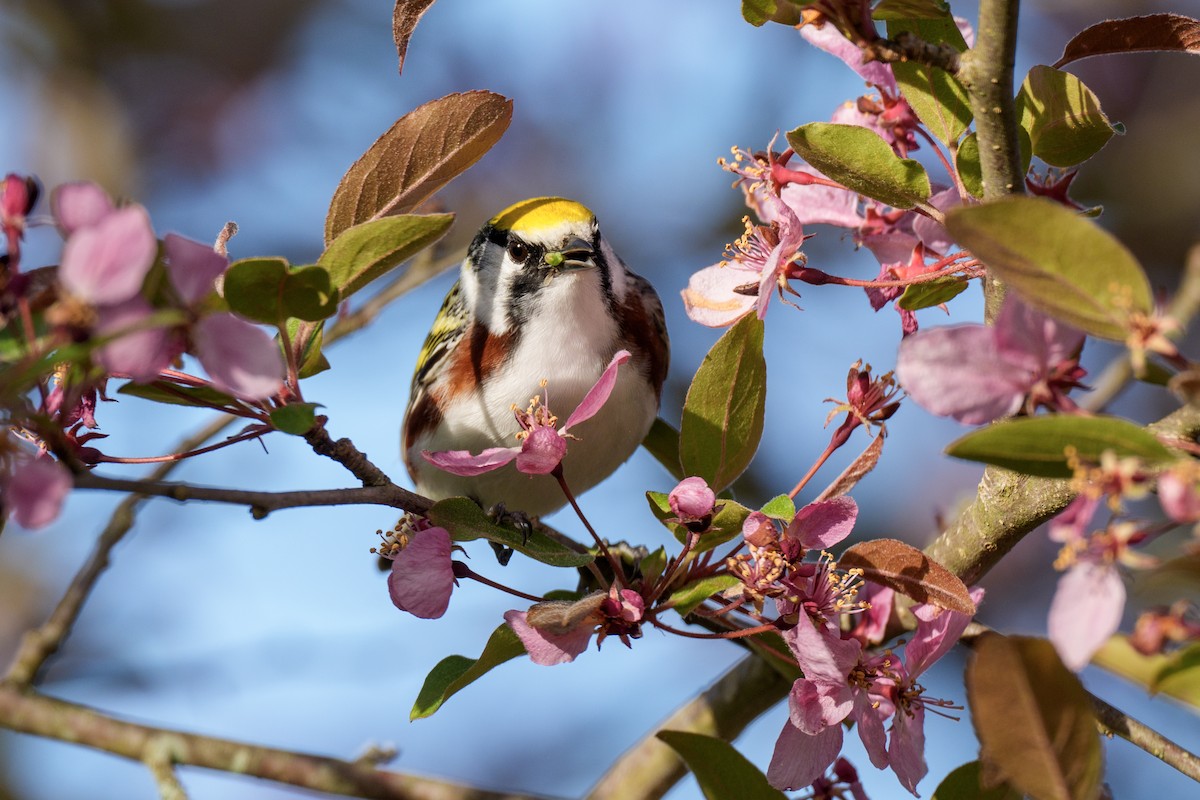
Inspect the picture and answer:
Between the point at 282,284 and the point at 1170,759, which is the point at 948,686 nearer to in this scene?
the point at 1170,759

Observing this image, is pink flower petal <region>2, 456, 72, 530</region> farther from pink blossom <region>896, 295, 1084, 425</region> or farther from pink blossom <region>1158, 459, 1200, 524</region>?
pink blossom <region>1158, 459, 1200, 524</region>

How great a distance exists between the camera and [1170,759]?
6.25 ft

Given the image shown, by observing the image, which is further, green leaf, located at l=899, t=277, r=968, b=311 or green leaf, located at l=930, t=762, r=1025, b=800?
green leaf, located at l=899, t=277, r=968, b=311

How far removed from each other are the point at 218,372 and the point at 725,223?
6159 millimetres

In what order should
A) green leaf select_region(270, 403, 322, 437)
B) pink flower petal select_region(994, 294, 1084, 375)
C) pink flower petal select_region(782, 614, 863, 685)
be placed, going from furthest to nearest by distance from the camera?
1. pink flower petal select_region(782, 614, 863, 685)
2. green leaf select_region(270, 403, 322, 437)
3. pink flower petal select_region(994, 294, 1084, 375)

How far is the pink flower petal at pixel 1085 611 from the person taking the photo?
4.16ft

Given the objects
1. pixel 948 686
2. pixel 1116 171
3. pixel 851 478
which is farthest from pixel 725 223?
pixel 851 478

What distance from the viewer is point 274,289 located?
A: 5.56ft

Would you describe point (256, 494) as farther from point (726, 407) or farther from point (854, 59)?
point (854, 59)

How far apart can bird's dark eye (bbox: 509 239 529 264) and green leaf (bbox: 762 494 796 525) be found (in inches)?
75.7

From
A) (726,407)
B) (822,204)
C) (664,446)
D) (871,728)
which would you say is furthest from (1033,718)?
(664,446)

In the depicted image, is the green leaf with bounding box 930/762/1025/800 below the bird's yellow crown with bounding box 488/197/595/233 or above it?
below

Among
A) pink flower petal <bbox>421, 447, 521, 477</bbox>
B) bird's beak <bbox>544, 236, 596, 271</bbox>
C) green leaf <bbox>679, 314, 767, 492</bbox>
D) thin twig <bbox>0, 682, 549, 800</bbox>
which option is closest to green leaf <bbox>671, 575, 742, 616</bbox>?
green leaf <bbox>679, 314, 767, 492</bbox>

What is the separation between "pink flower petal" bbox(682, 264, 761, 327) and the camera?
251 centimetres
